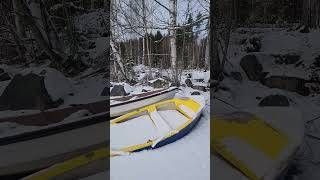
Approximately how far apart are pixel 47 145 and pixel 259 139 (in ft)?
7.82

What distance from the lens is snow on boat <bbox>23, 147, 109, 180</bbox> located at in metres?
2.52

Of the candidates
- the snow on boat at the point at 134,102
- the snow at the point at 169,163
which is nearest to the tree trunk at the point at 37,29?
the snow on boat at the point at 134,102

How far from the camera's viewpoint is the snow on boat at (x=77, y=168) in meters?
2.52

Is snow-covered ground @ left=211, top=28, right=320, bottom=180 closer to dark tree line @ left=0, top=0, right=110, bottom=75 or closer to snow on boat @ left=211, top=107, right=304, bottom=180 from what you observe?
snow on boat @ left=211, top=107, right=304, bottom=180

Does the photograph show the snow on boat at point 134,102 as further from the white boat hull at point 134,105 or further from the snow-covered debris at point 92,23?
the snow-covered debris at point 92,23

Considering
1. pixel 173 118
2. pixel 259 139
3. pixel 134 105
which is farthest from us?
pixel 134 105

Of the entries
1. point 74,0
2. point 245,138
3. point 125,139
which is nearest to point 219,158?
point 245,138

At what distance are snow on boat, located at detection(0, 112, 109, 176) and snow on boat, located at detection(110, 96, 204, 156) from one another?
31 cm

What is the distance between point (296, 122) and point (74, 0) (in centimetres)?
1161

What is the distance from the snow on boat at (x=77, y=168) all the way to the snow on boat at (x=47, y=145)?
0.49 meters

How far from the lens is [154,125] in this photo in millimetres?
4645

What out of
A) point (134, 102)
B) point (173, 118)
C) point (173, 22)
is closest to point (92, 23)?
point (173, 22)

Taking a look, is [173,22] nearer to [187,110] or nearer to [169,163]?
[187,110]

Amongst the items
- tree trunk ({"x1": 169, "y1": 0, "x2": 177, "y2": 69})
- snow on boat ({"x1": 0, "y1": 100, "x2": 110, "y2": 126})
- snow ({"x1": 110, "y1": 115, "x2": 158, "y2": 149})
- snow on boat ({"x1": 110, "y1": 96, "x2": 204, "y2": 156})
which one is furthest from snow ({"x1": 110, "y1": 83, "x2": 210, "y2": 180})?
tree trunk ({"x1": 169, "y1": 0, "x2": 177, "y2": 69})
